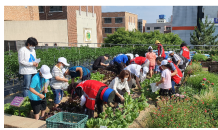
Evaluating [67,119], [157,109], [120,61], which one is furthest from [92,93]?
[120,61]

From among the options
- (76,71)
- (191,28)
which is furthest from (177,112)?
(191,28)

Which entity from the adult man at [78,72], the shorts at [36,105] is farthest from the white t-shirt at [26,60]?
the shorts at [36,105]

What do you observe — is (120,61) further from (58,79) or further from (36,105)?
(36,105)

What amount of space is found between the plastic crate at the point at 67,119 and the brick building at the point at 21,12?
2987 cm

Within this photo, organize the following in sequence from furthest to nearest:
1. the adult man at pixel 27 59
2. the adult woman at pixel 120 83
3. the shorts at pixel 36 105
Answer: the adult man at pixel 27 59 → the adult woman at pixel 120 83 → the shorts at pixel 36 105

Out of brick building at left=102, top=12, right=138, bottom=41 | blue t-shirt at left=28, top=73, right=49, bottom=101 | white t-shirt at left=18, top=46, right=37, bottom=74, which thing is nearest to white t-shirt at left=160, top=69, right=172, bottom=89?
blue t-shirt at left=28, top=73, right=49, bottom=101

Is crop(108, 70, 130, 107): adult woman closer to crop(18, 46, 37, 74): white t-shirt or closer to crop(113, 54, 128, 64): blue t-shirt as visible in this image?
crop(18, 46, 37, 74): white t-shirt

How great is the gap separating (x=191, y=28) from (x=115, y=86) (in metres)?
38.4

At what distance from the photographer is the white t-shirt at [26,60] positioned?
532 centimetres

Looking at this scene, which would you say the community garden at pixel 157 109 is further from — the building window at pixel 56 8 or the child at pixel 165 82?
the building window at pixel 56 8

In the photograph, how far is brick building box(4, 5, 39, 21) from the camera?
29.8m

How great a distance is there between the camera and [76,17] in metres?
31.9

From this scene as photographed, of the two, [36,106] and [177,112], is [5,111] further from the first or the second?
[177,112]

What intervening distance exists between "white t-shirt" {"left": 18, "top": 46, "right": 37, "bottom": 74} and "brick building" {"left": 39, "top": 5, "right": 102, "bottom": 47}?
26518mm
